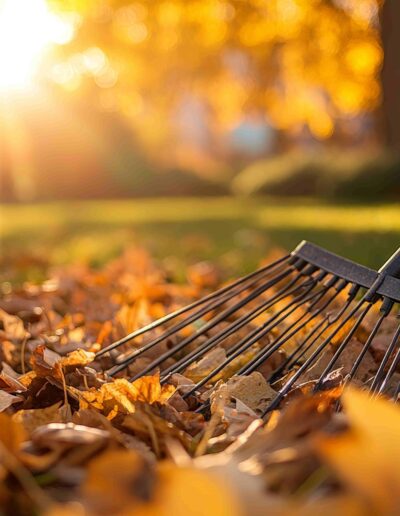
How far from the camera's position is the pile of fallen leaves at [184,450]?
2.63 feet

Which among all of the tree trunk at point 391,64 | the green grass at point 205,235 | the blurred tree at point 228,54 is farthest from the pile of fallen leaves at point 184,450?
the blurred tree at point 228,54

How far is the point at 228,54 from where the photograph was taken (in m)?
14.5

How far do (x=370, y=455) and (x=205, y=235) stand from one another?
5.71 metres

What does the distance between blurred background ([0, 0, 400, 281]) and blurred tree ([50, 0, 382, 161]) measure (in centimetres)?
3

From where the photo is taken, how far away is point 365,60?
1149cm

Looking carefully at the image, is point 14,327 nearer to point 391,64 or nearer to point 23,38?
point 391,64

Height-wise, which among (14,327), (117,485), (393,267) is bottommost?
(14,327)

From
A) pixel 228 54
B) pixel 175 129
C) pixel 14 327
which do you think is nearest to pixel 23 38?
pixel 228 54

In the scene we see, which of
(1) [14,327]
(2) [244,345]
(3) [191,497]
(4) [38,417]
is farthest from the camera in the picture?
(1) [14,327]

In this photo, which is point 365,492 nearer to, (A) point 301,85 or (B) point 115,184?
(A) point 301,85

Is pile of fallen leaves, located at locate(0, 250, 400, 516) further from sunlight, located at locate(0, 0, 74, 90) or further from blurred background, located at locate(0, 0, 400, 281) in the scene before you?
sunlight, located at locate(0, 0, 74, 90)

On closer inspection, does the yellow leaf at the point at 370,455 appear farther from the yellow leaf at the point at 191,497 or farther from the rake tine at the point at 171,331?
the rake tine at the point at 171,331

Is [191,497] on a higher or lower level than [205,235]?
higher

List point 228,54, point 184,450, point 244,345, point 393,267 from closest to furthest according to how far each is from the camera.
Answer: point 184,450
point 393,267
point 244,345
point 228,54
